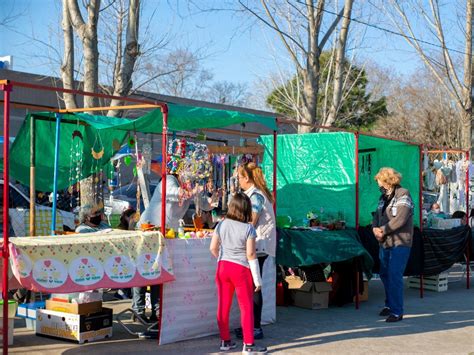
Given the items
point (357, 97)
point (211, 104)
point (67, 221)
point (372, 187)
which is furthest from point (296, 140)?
point (357, 97)

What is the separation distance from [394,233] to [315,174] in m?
2.82

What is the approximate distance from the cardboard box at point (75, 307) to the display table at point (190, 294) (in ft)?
2.20

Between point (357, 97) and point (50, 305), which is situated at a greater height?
point (357, 97)

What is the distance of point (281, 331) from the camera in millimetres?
7281

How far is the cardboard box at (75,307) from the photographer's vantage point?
A: 6391 millimetres

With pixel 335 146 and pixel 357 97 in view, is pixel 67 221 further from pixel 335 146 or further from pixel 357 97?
pixel 357 97

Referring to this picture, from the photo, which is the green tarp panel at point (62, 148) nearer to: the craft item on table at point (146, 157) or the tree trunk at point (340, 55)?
the craft item on table at point (146, 157)

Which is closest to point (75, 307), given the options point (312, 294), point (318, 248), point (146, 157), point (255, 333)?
point (255, 333)

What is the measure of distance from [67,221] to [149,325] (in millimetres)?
4486

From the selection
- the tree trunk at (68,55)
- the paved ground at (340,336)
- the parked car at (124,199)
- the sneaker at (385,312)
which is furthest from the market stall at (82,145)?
the parked car at (124,199)

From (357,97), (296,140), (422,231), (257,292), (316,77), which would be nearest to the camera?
(257,292)

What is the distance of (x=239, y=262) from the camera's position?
19.5 ft

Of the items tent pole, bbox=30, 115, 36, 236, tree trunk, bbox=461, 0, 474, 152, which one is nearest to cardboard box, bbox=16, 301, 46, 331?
tent pole, bbox=30, 115, 36, 236

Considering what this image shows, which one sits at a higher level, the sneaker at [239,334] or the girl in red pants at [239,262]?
the girl in red pants at [239,262]
